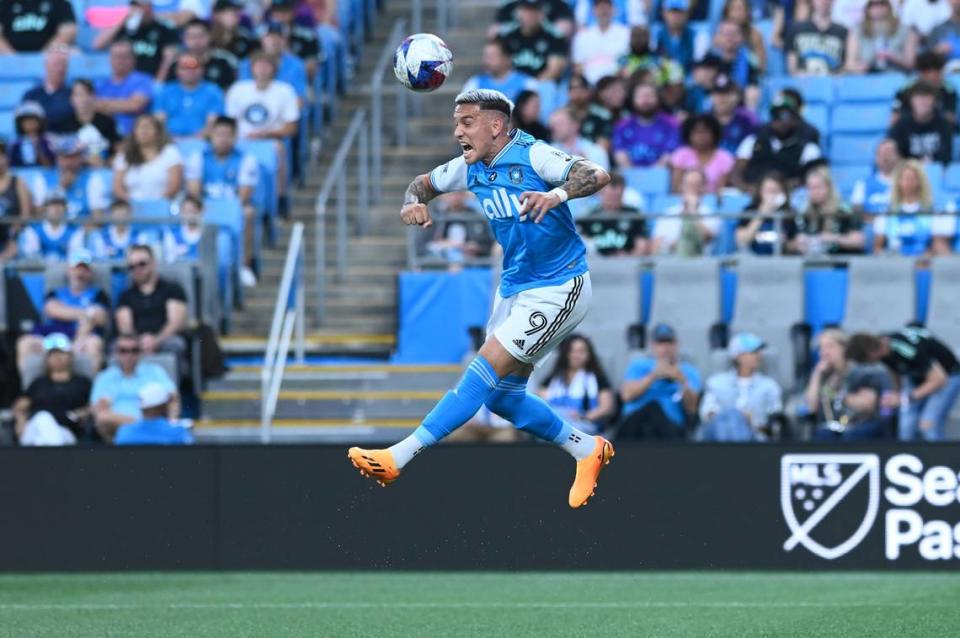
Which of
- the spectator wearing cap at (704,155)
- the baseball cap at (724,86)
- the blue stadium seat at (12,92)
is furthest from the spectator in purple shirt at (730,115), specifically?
the blue stadium seat at (12,92)

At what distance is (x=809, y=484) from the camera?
483 inches

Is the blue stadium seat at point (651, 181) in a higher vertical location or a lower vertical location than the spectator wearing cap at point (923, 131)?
lower

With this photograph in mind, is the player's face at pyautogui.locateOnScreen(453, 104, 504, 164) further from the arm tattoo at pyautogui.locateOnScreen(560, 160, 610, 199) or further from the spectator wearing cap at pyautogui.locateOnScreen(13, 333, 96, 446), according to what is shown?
the spectator wearing cap at pyautogui.locateOnScreen(13, 333, 96, 446)

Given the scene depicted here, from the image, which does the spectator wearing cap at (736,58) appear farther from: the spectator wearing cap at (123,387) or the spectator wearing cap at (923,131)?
the spectator wearing cap at (123,387)

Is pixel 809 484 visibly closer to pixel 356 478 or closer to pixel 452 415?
pixel 356 478

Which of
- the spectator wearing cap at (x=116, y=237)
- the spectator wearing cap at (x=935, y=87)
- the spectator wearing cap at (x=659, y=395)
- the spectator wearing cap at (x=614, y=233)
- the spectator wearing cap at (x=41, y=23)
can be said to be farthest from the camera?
the spectator wearing cap at (x=41, y=23)

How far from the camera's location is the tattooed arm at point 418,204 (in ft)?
29.0

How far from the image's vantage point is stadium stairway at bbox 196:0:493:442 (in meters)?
15.3

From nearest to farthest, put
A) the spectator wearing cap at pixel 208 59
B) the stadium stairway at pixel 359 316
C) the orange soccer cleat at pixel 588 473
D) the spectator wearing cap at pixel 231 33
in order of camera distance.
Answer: the orange soccer cleat at pixel 588 473
the stadium stairway at pixel 359 316
the spectator wearing cap at pixel 208 59
the spectator wearing cap at pixel 231 33

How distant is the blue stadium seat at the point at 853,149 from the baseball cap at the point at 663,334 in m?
3.46

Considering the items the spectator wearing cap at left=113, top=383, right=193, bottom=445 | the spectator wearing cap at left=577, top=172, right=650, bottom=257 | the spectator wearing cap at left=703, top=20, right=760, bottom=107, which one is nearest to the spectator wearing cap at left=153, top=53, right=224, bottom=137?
the spectator wearing cap at left=577, top=172, right=650, bottom=257

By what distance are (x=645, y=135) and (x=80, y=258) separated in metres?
4.98

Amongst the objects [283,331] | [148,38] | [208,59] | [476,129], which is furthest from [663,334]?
[148,38]

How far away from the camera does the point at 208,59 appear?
1825 centimetres
